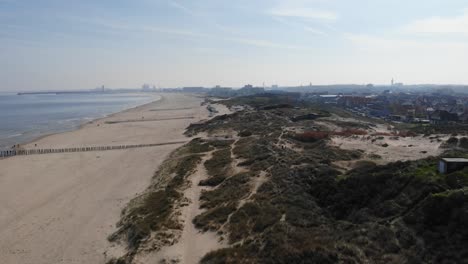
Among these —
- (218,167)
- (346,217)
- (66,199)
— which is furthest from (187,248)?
(66,199)

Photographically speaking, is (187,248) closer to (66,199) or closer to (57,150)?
(66,199)

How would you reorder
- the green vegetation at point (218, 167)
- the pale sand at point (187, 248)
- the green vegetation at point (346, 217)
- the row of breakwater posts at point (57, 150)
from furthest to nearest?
the row of breakwater posts at point (57, 150) → the green vegetation at point (218, 167) → the pale sand at point (187, 248) → the green vegetation at point (346, 217)

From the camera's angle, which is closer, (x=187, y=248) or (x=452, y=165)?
(x=187, y=248)

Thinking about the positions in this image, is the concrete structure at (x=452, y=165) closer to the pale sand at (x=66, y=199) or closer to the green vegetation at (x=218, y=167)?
the green vegetation at (x=218, y=167)

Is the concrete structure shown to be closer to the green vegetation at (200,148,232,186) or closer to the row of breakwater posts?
the green vegetation at (200,148,232,186)

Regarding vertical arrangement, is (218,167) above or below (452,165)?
below

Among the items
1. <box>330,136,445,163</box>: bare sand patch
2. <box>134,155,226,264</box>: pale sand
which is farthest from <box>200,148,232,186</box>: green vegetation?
<box>330,136,445,163</box>: bare sand patch

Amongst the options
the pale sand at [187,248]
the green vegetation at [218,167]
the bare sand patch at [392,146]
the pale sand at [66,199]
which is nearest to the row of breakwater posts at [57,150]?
the pale sand at [66,199]

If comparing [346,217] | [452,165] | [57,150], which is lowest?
[57,150]
